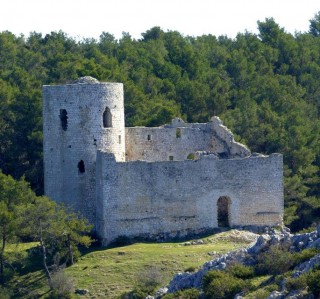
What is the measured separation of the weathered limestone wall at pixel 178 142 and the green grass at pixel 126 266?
15.6 ft

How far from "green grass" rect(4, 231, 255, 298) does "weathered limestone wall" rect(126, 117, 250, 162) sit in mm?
4745

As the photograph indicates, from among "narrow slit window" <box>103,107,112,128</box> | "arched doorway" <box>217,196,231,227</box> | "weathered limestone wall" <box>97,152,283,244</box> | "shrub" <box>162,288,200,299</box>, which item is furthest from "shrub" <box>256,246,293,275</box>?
"narrow slit window" <box>103,107,112,128</box>

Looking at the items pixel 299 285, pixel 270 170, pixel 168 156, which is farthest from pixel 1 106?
pixel 299 285

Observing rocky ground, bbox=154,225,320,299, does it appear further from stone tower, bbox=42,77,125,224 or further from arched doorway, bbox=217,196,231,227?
stone tower, bbox=42,77,125,224

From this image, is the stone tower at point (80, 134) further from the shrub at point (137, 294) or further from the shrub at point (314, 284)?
the shrub at point (314, 284)

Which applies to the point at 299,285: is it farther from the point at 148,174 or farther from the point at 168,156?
the point at 168,156

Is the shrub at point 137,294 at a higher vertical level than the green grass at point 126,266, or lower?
lower

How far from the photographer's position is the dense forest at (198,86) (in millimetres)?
58500

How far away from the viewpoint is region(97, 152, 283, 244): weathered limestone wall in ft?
162

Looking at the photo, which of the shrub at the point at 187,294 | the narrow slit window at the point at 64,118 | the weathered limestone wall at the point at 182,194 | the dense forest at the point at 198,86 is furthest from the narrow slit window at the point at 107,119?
the shrub at the point at 187,294

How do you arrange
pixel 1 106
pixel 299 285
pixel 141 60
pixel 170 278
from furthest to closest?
1. pixel 141 60
2. pixel 1 106
3. pixel 170 278
4. pixel 299 285

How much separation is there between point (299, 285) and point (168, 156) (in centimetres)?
1668

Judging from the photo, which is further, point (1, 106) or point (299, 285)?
point (1, 106)

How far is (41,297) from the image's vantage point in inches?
1854
